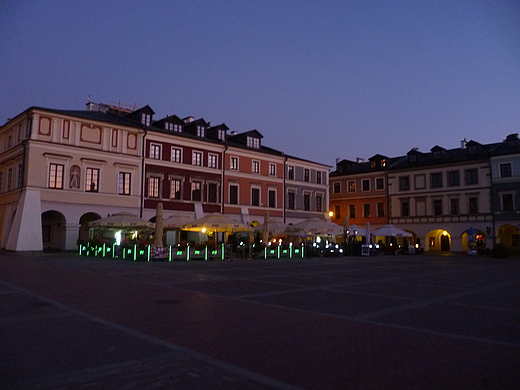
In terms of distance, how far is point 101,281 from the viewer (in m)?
14.9

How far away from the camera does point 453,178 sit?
170 feet

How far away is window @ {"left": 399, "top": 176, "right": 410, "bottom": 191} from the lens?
55812 mm

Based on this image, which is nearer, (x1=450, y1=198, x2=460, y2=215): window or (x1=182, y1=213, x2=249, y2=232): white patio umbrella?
(x1=182, y1=213, x2=249, y2=232): white patio umbrella

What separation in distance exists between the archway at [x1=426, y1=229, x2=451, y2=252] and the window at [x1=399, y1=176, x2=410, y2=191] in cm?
645

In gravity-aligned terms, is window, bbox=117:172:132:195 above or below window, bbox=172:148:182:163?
below

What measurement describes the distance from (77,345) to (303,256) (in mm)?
28650

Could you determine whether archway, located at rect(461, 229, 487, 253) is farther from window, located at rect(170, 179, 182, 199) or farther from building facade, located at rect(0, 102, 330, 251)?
window, located at rect(170, 179, 182, 199)

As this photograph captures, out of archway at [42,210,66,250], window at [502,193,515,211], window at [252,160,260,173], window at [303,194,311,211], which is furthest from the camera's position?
window at [303,194,311,211]

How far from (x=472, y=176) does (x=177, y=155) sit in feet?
111

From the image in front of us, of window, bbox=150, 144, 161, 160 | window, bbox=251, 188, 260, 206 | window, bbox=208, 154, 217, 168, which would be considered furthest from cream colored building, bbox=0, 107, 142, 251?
window, bbox=251, 188, 260, 206

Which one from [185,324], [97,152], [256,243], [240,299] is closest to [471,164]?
[256,243]

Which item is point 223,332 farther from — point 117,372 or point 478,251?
point 478,251

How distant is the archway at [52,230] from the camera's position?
3666 centimetres

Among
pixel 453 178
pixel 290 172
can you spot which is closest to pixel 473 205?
pixel 453 178
